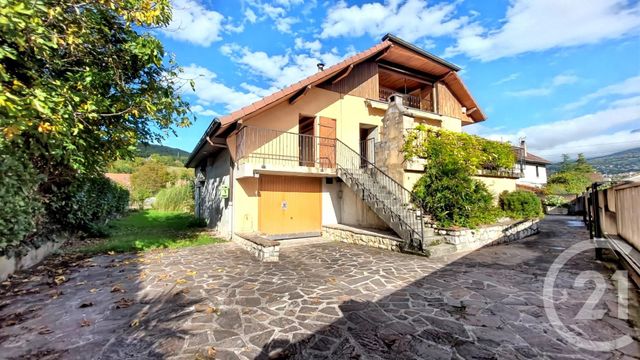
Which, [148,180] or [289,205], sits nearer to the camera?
[289,205]

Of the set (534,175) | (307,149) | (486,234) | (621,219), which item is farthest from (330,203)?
(534,175)

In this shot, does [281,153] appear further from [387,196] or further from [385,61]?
[385,61]

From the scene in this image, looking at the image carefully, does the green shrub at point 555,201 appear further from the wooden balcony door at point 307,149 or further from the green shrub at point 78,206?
the green shrub at point 78,206

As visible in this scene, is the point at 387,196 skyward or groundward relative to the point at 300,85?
groundward

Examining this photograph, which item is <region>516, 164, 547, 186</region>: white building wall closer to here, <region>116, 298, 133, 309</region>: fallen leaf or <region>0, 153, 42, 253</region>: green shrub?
<region>116, 298, 133, 309</region>: fallen leaf

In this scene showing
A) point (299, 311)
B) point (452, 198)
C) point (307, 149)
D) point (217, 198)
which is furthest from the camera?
point (217, 198)

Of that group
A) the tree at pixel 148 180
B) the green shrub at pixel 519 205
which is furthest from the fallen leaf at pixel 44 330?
the tree at pixel 148 180

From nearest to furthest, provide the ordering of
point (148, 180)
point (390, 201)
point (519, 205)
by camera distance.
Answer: point (390, 201) → point (519, 205) → point (148, 180)

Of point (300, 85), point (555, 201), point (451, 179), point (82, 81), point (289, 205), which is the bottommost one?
point (555, 201)

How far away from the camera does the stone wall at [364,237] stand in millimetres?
7969

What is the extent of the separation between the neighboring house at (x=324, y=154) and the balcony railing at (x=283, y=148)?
0.04 m

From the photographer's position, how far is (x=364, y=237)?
888 cm

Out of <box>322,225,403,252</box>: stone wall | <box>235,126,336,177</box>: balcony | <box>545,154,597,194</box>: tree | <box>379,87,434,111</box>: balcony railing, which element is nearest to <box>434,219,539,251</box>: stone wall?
<box>322,225,403,252</box>: stone wall

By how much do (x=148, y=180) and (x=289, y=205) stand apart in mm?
25227
